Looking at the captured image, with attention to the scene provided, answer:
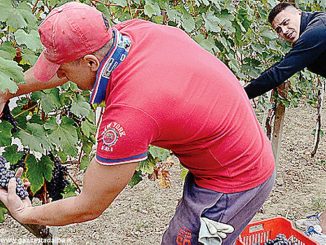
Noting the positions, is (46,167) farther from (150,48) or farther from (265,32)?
(265,32)

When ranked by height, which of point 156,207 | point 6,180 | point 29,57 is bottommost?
point 156,207

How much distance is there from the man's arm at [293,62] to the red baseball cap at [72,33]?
1662mm

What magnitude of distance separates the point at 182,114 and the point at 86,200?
358mm

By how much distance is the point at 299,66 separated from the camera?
3.19 m

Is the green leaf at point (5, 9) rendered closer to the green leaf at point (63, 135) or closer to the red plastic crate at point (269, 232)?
the green leaf at point (63, 135)

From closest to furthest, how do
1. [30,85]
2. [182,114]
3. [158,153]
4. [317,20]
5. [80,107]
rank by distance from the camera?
[182,114] → [30,85] → [80,107] → [158,153] → [317,20]

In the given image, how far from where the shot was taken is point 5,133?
186cm

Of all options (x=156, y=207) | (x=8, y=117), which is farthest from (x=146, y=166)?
(x=156, y=207)

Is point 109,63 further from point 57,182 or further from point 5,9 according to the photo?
point 57,182

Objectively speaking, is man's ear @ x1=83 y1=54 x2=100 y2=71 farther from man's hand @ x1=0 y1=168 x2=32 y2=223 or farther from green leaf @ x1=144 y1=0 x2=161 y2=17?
green leaf @ x1=144 y1=0 x2=161 y2=17

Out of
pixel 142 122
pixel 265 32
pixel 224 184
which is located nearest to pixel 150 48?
pixel 142 122

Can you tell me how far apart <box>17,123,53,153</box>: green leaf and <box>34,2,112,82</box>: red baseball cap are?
415mm

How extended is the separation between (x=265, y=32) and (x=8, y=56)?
207cm

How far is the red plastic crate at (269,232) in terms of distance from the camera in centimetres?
322
